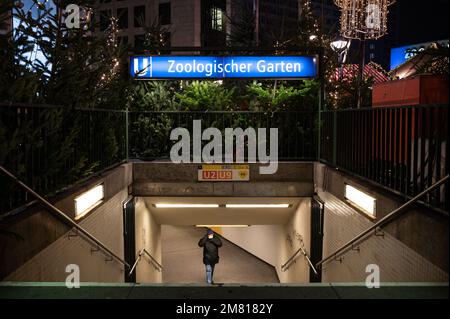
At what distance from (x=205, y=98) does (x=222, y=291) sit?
807 centimetres

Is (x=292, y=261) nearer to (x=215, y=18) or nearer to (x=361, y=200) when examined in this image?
(x=361, y=200)

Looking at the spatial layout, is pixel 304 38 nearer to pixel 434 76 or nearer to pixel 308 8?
pixel 308 8

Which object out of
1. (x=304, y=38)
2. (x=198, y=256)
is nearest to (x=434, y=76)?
(x=304, y=38)

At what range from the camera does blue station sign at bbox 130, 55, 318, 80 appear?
10.1 m

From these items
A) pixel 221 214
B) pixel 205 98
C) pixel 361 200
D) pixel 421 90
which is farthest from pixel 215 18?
pixel 361 200

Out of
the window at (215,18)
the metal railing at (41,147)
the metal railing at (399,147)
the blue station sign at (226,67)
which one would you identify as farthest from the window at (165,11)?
the metal railing at (41,147)

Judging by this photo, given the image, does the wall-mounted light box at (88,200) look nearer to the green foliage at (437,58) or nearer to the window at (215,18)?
the green foliage at (437,58)

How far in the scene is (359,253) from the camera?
6.86 m

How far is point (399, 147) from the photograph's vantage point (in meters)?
5.75

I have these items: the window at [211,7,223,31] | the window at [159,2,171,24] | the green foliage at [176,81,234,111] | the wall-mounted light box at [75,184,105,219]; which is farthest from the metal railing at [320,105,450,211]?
the window at [159,2,171,24]

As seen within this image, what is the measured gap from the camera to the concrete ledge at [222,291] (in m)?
3.94

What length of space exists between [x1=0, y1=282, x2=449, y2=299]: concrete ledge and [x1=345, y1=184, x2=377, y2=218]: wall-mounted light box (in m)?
1.95

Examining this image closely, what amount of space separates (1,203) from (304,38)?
12.2 meters

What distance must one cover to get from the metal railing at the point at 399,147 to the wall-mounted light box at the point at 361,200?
251 millimetres
